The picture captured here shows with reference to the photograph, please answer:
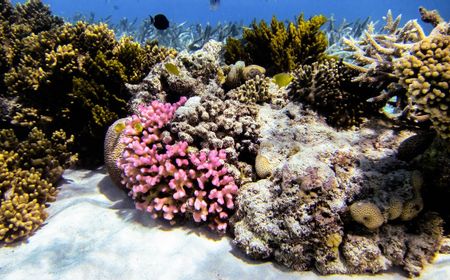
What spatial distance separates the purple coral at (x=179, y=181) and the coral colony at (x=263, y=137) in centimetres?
2

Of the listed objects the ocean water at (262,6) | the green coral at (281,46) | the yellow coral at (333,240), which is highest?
the ocean water at (262,6)

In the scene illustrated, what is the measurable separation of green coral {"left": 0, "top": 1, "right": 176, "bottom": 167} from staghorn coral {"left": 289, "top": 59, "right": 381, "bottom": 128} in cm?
327

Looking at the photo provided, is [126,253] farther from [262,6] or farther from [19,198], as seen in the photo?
[262,6]

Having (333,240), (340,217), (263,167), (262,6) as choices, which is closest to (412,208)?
(340,217)

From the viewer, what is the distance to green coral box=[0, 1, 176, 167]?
5.30m

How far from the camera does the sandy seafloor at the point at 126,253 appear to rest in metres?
3.11

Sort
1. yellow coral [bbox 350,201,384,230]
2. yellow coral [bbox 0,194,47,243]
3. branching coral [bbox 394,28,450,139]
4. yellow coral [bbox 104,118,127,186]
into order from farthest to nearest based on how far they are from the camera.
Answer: yellow coral [bbox 104,118,127,186], yellow coral [bbox 0,194,47,243], yellow coral [bbox 350,201,384,230], branching coral [bbox 394,28,450,139]

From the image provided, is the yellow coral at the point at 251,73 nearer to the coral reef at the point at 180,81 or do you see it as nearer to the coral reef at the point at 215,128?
the coral reef at the point at 180,81

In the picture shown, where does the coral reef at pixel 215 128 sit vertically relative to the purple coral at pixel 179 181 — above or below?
above

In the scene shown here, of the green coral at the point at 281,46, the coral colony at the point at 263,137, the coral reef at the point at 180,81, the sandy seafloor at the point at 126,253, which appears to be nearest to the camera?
the coral colony at the point at 263,137

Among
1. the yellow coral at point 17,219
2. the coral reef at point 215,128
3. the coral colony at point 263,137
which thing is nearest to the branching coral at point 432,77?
the coral colony at point 263,137

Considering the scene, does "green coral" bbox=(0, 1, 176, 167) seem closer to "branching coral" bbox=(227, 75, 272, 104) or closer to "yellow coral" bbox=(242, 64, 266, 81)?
"yellow coral" bbox=(242, 64, 266, 81)

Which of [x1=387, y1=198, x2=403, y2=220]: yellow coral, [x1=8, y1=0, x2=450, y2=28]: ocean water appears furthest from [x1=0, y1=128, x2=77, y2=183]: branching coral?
[x1=8, y1=0, x2=450, y2=28]: ocean water

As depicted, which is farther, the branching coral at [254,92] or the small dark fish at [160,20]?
the small dark fish at [160,20]
